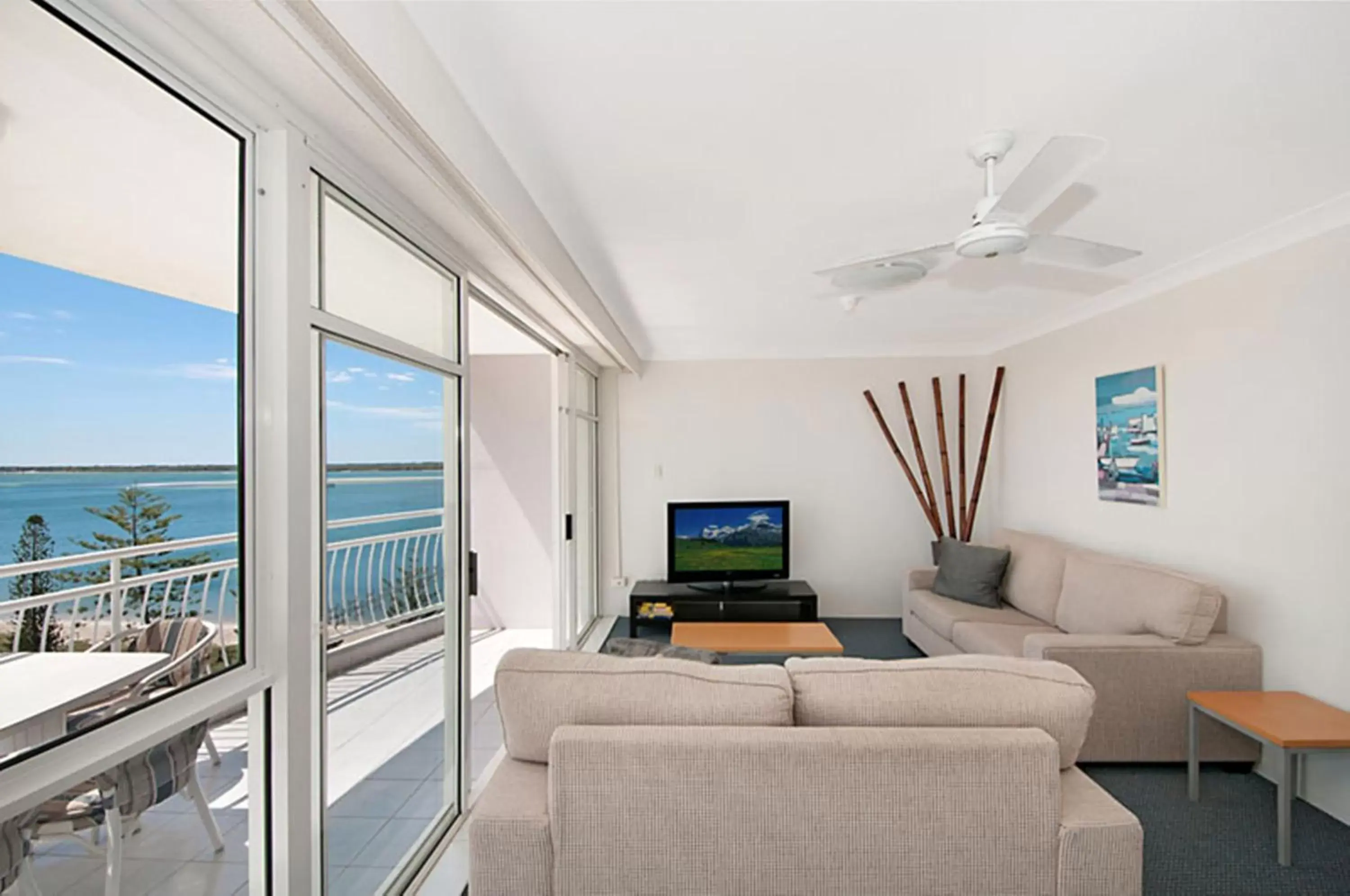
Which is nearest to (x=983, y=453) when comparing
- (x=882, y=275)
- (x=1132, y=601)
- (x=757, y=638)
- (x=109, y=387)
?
(x=1132, y=601)

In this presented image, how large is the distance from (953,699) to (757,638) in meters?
2.28

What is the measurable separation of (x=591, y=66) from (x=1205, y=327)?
3296 millimetres

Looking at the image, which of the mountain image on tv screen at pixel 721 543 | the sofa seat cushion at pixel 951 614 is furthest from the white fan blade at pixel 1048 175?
the mountain image on tv screen at pixel 721 543

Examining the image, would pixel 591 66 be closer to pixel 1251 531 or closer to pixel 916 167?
pixel 916 167

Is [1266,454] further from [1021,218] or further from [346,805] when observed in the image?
[346,805]

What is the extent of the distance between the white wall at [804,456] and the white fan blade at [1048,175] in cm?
379

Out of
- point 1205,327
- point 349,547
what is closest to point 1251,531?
point 1205,327

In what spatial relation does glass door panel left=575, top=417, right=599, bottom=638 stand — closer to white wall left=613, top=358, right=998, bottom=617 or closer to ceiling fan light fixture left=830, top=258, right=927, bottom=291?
white wall left=613, top=358, right=998, bottom=617

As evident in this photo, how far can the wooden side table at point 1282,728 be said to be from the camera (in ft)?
7.65

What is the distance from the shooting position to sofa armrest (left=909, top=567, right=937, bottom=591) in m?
5.00

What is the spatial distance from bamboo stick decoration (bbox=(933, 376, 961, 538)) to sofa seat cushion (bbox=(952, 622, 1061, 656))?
1.60 m

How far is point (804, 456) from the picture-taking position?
19.4 ft

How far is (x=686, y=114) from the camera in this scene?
191cm

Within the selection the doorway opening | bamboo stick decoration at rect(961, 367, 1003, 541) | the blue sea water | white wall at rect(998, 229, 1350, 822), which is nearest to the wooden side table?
white wall at rect(998, 229, 1350, 822)
